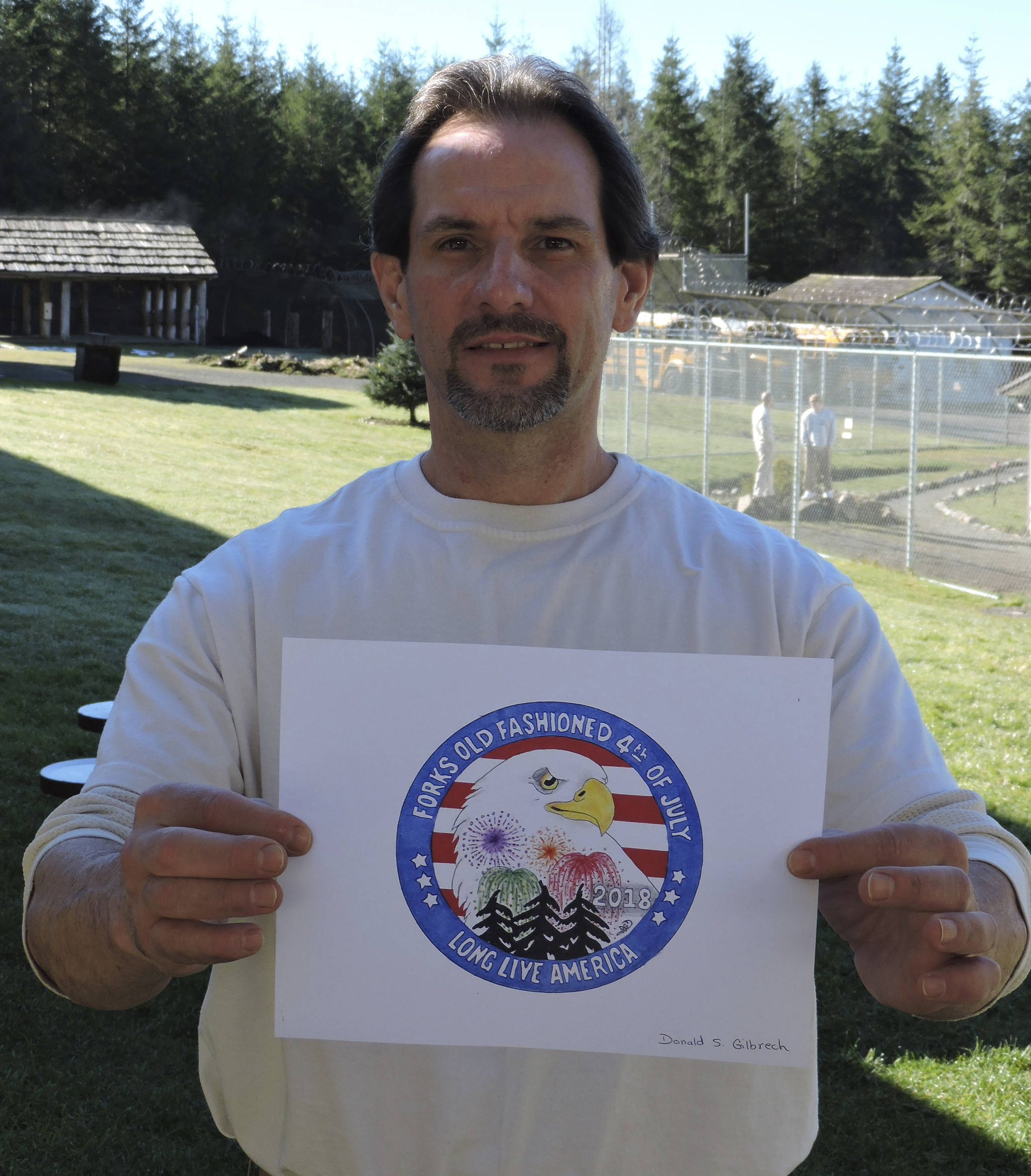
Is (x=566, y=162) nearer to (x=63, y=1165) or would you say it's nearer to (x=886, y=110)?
(x=63, y=1165)

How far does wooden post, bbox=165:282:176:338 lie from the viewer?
39.2 m

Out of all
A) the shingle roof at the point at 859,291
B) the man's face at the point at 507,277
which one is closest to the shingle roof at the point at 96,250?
the shingle roof at the point at 859,291

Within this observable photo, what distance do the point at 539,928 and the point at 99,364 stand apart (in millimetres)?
26983

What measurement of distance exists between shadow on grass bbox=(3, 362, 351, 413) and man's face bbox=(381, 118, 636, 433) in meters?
24.1

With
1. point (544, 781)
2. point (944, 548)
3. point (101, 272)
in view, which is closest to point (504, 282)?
point (544, 781)

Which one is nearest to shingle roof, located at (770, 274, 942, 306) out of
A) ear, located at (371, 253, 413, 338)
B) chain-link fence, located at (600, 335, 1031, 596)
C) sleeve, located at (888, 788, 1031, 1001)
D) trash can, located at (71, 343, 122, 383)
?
trash can, located at (71, 343, 122, 383)

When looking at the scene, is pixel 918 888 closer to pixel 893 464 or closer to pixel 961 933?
pixel 961 933

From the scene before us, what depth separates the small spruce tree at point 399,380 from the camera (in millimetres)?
26250

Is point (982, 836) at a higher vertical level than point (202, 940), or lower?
higher

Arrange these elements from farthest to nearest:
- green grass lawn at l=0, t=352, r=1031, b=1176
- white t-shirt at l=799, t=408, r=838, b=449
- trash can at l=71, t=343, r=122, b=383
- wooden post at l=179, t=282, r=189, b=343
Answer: wooden post at l=179, t=282, r=189, b=343, trash can at l=71, t=343, r=122, b=383, white t-shirt at l=799, t=408, r=838, b=449, green grass lawn at l=0, t=352, r=1031, b=1176

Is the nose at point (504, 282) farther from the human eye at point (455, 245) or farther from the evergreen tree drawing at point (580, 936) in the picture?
the evergreen tree drawing at point (580, 936)

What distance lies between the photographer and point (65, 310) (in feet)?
120

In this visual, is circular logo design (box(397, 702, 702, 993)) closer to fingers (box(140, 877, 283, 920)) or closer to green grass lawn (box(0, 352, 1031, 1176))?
fingers (box(140, 877, 283, 920))

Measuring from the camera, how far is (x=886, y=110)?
88.4 meters
